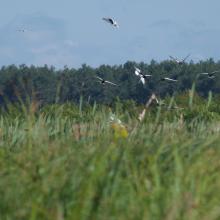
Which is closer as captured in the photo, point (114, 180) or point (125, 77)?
point (114, 180)

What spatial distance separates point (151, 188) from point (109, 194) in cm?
22

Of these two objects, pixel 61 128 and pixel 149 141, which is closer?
pixel 149 141

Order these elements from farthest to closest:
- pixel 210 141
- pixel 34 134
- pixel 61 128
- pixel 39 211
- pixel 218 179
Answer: pixel 61 128
pixel 34 134
pixel 210 141
pixel 218 179
pixel 39 211

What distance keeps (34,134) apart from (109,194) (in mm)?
1547

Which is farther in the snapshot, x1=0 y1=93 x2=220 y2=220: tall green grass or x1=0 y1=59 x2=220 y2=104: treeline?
x1=0 y1=59 x2=220 y2=104: treeline

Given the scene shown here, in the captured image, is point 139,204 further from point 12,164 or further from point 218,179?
point 12,164

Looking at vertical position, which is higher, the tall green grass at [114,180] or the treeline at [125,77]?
the tall green grass at [114,180]

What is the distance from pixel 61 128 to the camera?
22.4ft

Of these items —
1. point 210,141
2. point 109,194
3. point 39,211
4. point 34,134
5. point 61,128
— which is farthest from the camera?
point 61,128

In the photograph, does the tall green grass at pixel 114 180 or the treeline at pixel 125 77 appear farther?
the treeline at pixel 125 77

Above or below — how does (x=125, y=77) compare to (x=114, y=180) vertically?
below

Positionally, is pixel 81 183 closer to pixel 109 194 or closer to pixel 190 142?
pixel 109 194

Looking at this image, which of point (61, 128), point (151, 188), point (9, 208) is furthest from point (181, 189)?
point (61, 128)

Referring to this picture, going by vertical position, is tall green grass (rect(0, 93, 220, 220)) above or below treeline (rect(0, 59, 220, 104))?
above
